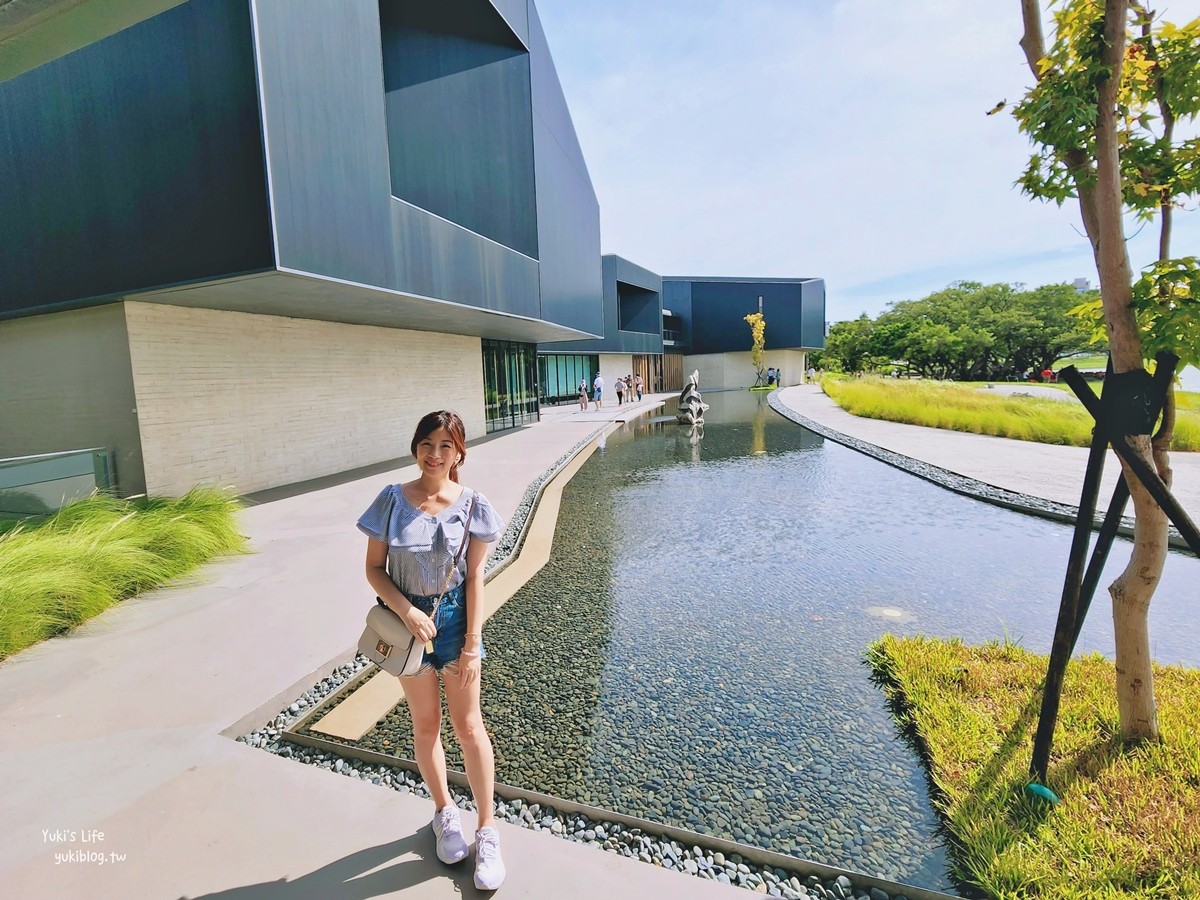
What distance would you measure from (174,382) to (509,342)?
1333 centimetres

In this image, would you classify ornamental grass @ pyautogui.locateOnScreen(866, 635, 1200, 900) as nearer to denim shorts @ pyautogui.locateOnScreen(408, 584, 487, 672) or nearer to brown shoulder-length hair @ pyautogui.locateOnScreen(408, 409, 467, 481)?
denim shorts @ pyautogui.locateOnScreen(408, 584, 487, 672)

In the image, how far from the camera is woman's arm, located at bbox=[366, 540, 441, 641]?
2123 millimetres

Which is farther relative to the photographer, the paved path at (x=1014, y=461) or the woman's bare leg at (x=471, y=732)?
the paved path at (x=1014, y=461)

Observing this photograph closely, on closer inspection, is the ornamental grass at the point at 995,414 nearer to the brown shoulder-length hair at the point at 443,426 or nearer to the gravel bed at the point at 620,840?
the gravel bed at the point at 620,840

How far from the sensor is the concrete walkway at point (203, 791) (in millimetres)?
2168

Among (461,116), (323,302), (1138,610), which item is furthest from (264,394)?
(1138,610)

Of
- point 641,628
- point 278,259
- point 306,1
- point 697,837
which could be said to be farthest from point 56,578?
point 306,1

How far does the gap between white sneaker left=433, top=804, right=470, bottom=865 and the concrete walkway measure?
65 mm

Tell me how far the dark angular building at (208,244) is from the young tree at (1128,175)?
15.6 feet

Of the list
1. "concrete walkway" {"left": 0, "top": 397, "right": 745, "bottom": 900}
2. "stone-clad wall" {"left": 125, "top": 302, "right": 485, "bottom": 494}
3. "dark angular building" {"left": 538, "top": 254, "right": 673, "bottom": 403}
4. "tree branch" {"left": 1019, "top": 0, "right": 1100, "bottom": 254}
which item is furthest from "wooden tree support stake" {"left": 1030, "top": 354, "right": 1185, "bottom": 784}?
"dark angular building" {"left": 538, "top": 254, "right": 673, "bottom": 403}

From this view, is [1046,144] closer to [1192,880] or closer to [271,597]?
[1192,880]

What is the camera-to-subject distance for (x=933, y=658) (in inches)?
148

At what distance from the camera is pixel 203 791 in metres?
2.69

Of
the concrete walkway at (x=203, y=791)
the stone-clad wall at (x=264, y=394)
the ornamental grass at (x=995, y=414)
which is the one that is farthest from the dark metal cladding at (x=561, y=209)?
the concrete walkway at (x=203, y=791)
